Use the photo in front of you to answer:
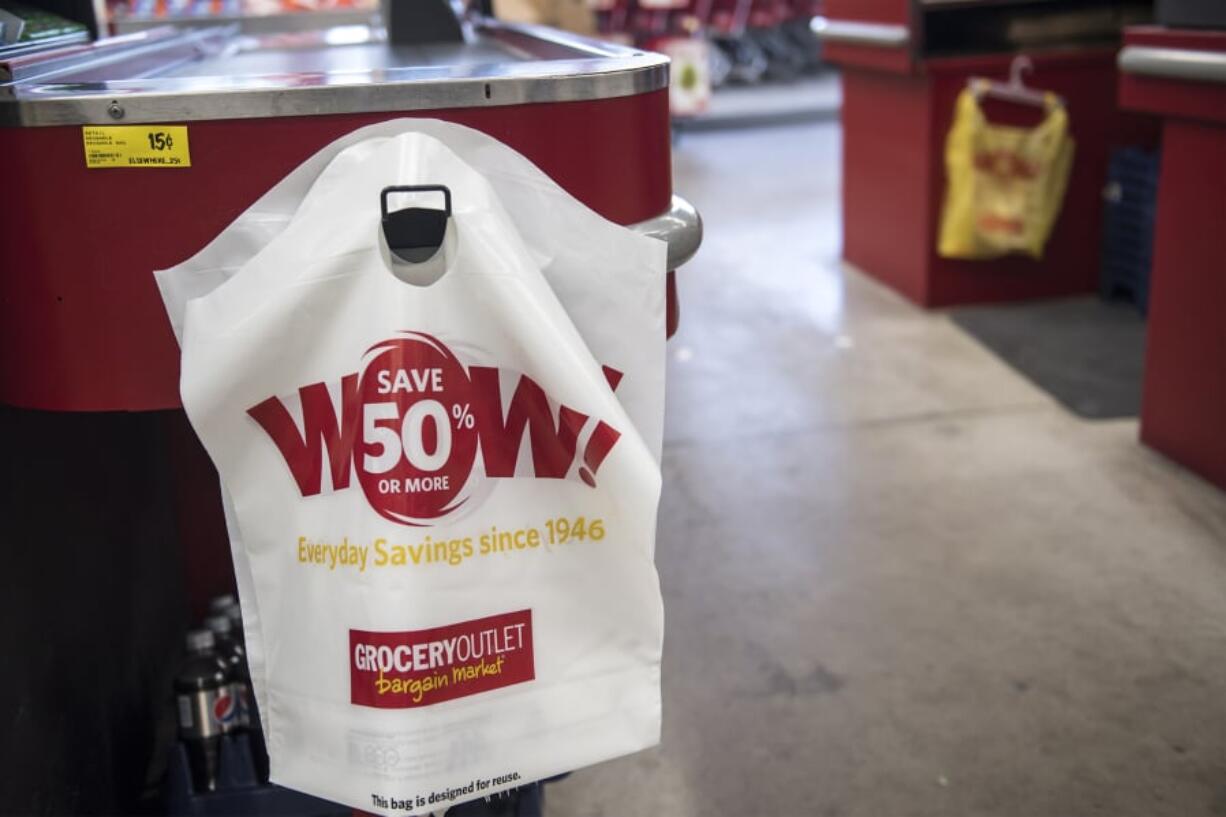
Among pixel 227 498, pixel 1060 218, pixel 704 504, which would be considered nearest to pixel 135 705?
pixel 227 498

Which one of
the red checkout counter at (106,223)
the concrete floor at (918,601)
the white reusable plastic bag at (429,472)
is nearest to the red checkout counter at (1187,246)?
the concrete floor at (918,601)

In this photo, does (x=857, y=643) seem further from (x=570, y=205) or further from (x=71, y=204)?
(x=71, y=204)

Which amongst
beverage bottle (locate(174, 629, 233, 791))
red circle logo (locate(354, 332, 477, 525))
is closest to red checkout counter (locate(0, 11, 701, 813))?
beverage bottle (locate(174, 629, 233, 791))

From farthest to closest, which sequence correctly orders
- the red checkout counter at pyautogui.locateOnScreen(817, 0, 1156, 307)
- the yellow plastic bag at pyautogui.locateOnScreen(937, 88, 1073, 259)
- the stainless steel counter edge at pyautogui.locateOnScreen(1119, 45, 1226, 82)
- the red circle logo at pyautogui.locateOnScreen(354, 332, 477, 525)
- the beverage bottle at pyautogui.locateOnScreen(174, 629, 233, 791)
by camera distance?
the red checkout counter at pyautogui.locateOnScreen(817, 0, 1156, 307), the yellow plastic bag at pyautogui.locateOnScreen(937, 88, 1073, 259), the stainless steel counter edge at pyautogui.locateOnScreen(1119, 45, 1226, 82), the beverage bottle at pyautogui.locateOnScreen(174, 629, 233, 791), the red circle logo at pyautogui.locateOnScreen(354, 332, 477, 525)

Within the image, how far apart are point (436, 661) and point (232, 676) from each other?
2.46ft

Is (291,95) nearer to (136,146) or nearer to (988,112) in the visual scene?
(136,146)

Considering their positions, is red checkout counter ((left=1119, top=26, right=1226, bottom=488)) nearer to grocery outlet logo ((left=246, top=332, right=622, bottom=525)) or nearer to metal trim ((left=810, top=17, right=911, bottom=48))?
metal trim ((left=810, top=17, right=911, bottom=48))

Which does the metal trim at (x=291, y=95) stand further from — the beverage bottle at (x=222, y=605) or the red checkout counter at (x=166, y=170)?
the beverage bottle at (x=222, y=605)

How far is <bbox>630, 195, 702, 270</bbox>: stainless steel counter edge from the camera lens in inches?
51.8

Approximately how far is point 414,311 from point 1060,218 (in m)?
3.64

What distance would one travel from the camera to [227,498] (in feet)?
3.77

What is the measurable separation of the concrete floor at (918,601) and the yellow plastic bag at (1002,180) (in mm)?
423

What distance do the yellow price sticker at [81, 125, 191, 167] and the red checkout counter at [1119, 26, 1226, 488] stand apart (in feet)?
6.85

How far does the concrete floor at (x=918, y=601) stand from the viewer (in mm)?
1861
